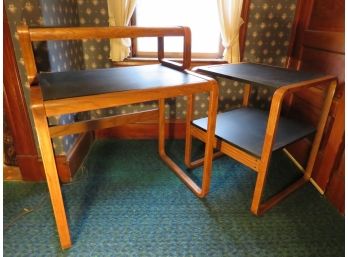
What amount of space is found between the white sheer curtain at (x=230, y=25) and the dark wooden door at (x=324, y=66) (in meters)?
0.39

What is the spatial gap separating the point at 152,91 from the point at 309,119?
1131 millimetres

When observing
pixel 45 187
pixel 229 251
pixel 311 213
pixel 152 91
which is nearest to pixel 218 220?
pixel 229 251

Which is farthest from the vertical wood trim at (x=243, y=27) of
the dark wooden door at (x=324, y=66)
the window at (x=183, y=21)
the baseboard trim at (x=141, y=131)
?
the baseboard trim at (x=141, y=131)

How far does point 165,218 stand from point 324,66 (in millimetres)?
1202

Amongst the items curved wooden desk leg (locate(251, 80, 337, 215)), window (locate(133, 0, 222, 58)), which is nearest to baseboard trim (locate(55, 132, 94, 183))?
window (locate(133, 0, 222, 58))

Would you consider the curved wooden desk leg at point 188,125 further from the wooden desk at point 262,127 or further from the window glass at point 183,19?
the window glass at point 183,19

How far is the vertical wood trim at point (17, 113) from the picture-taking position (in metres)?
1.18

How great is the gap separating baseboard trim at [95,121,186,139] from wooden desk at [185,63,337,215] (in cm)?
45

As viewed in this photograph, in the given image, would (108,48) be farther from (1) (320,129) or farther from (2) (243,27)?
(1) (320,129)

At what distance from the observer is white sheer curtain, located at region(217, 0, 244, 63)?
1.54 meters

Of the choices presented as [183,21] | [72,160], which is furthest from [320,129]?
[72,160]

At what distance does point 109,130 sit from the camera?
1950 mm

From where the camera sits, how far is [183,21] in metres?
1.73

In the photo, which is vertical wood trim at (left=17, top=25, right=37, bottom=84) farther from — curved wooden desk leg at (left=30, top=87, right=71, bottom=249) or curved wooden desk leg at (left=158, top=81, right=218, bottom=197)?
curved wooden desk leg at (left=158, top=81, right=218, bottom=197)
